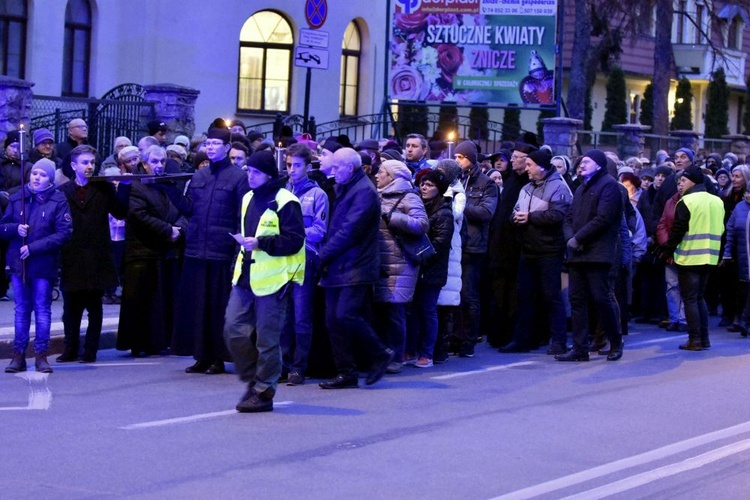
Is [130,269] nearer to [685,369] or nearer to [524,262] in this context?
[524,262]

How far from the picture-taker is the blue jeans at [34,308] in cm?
1233

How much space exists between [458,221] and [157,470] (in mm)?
5803

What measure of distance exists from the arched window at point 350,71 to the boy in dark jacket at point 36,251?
62.1ft

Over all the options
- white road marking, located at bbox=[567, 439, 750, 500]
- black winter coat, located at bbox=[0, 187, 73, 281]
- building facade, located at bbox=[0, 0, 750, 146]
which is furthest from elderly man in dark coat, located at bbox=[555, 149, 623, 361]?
building facade, located at bbox=[0, 0, 750, 146]

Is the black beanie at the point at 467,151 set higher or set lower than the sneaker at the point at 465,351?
higher

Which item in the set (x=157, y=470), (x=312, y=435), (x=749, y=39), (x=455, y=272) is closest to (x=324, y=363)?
(x=455, y=272)

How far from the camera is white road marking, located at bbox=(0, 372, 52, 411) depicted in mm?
10648

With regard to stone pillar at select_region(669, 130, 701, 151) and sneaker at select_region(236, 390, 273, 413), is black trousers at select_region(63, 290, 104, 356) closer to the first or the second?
sneaker at select_region(236, 390, 273, 413)

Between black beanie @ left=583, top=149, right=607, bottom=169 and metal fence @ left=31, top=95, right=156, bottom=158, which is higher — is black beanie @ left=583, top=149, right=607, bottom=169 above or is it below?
below

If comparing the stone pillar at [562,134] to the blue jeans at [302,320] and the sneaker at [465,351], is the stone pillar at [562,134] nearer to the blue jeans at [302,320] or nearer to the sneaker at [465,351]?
the sneaker at [465,351]

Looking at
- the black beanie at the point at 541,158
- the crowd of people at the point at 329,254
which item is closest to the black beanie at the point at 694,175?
the crowd of people at the point at 329,254

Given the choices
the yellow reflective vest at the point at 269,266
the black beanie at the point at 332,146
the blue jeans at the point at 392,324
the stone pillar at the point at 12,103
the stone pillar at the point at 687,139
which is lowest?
the blue jeans at the point at 392,324

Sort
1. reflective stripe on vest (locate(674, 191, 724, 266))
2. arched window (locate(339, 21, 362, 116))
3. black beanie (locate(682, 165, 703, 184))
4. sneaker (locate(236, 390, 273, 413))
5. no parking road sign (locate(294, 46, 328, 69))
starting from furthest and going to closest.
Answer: arched window (locate(339, 21, 362, 116)), no parking road sign (locate(294, 46, 328, 69)), black beanie (locate(682, 165, 703, 184)), reflective stripe on vest (locate(674, 191, 724, 266)), sneaker (locate(236, 390, 273, 413))

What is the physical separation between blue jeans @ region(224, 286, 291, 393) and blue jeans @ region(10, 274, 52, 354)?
2.42 metres
